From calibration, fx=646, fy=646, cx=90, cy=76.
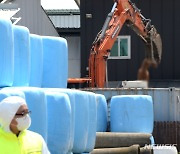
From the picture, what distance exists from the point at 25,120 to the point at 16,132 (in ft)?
0.41


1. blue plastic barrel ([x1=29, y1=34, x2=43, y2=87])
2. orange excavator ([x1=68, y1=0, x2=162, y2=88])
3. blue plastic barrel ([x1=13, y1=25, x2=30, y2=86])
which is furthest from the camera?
orange excavator ([x1=68, y1=0, x2=162, y2=88])

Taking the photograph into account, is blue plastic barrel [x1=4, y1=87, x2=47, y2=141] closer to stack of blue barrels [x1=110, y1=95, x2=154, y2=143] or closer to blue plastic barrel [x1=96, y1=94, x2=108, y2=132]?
blue plastic barrel [x1=96, y1=94, x2=108, y2=132]

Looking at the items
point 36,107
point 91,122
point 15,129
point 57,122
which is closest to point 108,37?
point 91,122

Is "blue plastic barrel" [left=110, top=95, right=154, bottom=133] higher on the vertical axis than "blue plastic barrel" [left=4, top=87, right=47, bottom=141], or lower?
lower

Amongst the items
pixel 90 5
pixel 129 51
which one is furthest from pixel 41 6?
pixel 129 51

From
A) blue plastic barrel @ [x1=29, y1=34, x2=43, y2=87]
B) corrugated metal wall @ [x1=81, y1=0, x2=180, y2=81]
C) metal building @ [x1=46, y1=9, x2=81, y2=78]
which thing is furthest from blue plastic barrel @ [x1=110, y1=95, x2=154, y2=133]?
metal building @ [x1=46, y1=9, x2=81, y2=78]

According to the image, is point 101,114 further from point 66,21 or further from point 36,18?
point 66,21

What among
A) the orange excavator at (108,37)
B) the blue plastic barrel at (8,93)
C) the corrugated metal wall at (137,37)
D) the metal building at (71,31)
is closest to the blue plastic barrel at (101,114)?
the orange excavator at (108,37)

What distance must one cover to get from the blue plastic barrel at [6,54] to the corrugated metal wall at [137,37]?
1799cm

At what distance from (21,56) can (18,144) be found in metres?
2.94

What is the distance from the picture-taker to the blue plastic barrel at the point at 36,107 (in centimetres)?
643

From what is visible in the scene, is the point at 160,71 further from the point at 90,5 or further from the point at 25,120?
the point at 25,120

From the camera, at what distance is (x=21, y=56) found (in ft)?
24.5

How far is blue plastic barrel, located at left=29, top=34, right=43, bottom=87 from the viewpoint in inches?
326
